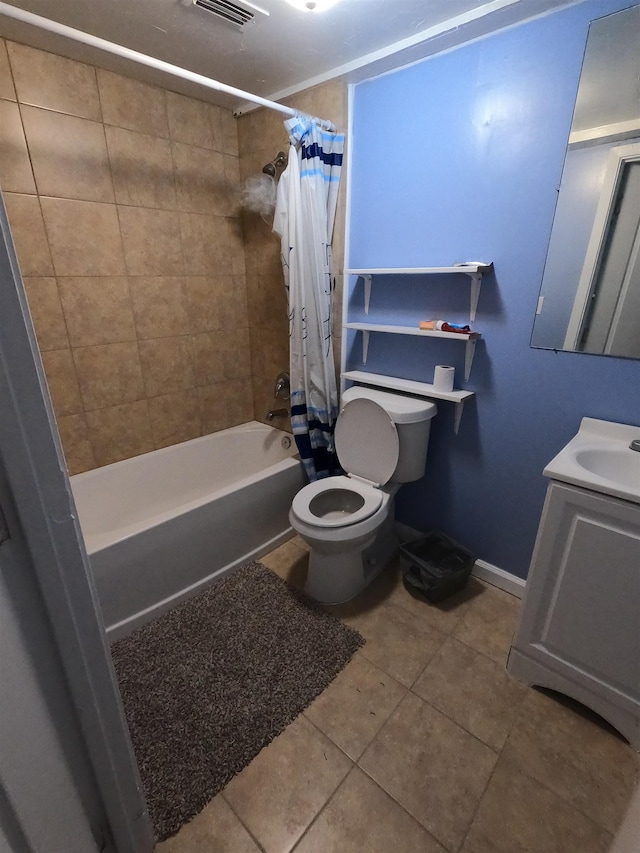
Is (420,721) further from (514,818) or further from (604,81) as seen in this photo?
(604,81)

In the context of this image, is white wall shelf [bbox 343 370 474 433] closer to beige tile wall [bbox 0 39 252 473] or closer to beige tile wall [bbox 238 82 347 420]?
beige tile wall [bbox 238 82 347 420]

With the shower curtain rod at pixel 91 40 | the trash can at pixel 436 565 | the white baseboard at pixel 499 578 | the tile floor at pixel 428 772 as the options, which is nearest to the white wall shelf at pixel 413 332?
the trash can at pixel 436 565

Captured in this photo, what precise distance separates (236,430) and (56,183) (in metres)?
1.52

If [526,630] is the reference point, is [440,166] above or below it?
above

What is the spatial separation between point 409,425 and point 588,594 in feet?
2.75

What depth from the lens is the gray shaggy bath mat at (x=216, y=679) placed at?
1.15 metres

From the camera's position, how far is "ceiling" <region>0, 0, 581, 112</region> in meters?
1.29

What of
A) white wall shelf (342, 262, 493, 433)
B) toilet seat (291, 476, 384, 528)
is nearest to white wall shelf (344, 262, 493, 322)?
white wall shelf (342, 262, 493, 433)

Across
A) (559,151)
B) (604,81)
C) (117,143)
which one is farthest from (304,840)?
(117,143)

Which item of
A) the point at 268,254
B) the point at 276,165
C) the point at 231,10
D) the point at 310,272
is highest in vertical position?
the point at 231,10

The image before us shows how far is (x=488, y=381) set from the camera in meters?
1.64

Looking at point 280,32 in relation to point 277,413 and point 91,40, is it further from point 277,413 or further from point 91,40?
point 277,413

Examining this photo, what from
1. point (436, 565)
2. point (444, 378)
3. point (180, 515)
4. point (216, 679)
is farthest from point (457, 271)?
point (216, 679)

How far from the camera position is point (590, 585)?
116cm
